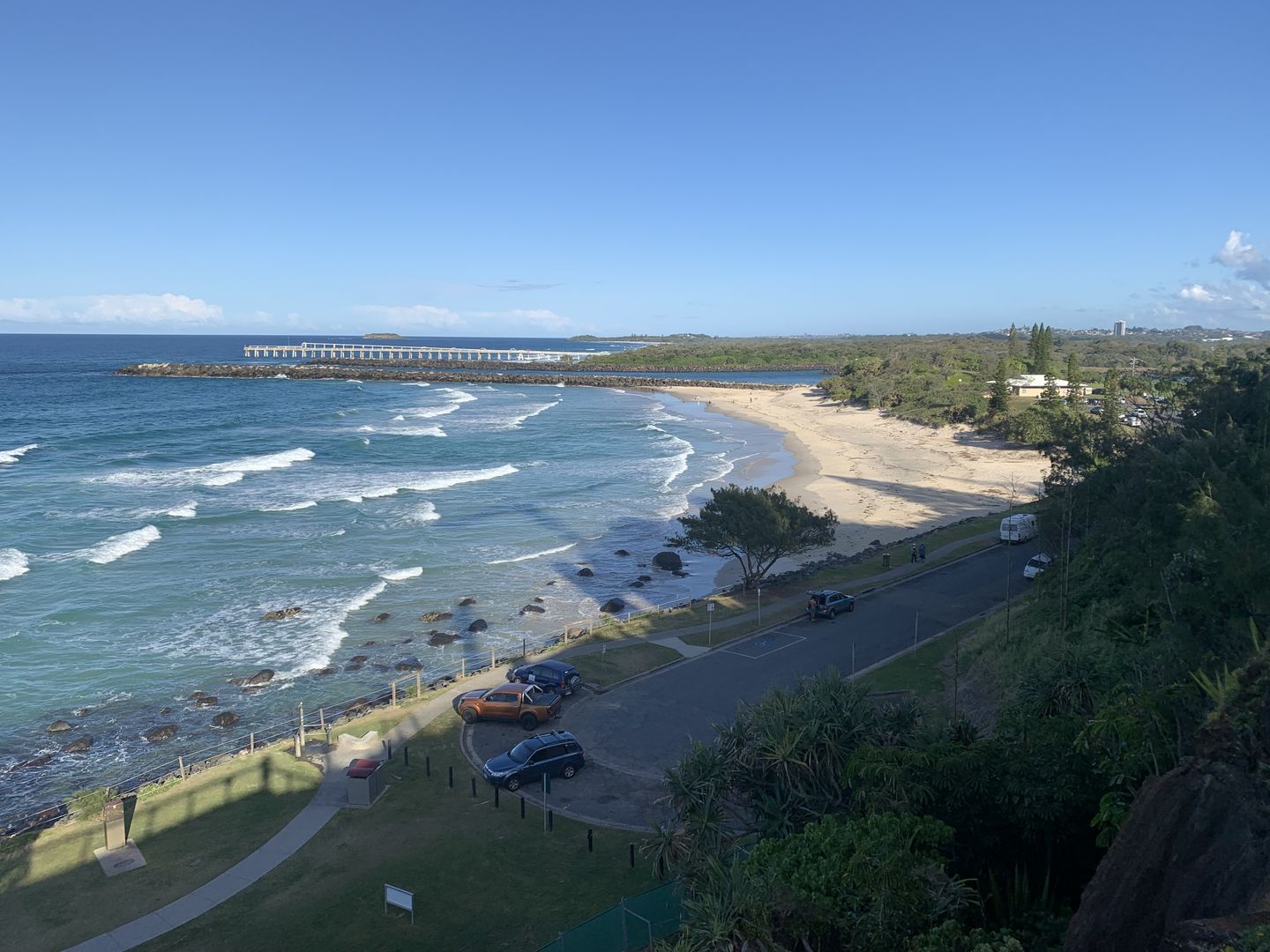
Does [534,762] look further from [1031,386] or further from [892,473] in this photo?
[1031,386]

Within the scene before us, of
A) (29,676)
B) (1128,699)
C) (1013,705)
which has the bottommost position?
(29,676)

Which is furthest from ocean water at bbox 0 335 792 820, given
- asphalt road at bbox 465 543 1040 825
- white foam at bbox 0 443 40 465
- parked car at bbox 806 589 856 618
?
parked car at bbox 806 589 856 618

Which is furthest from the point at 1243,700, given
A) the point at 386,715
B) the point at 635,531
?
the point at 635,531

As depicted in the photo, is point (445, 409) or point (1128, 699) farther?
point (445, 409)

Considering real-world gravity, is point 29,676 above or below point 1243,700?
below

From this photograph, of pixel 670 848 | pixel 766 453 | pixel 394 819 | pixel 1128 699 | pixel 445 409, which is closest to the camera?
pixel 1128 699

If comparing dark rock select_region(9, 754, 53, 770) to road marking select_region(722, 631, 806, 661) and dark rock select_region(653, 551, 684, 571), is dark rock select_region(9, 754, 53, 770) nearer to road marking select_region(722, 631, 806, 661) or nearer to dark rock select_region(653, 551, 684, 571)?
road marking select_region(722, 631, 806, 661)

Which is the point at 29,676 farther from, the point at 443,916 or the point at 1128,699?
the point at 1128,699

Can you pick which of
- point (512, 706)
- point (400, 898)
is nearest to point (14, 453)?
point (512, 706)
